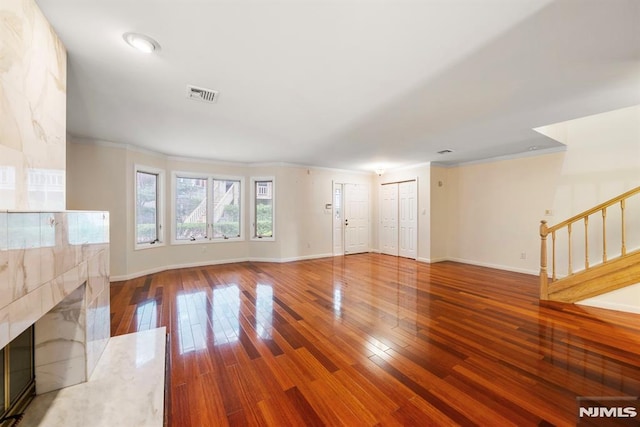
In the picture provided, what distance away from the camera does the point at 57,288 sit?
1.35 m

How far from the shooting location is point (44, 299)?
3.91 feet

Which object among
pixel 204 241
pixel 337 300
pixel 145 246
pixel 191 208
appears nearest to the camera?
pixel 337 300

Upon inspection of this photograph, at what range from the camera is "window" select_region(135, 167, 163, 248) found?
4.82 m

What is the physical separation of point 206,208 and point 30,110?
4.47 m

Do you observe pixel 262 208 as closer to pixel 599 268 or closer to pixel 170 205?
pixel 170 205

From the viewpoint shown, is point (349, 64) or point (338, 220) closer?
point (349, 64)

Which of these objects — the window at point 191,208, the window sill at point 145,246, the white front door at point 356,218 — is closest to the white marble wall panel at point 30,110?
the window sill at point 145,246

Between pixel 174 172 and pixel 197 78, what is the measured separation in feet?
12.2

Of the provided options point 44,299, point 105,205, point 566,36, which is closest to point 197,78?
point 44,299

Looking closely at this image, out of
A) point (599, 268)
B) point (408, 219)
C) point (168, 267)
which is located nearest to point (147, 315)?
point (168, 267)

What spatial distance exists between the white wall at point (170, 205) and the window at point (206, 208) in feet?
0.56

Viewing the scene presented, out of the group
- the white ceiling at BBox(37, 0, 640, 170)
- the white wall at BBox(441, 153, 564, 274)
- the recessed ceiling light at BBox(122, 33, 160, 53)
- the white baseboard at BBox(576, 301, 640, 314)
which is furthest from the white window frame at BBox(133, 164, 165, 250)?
the white baseboard at BBox(576, 301, 640, 314)

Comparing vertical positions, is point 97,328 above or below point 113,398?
above

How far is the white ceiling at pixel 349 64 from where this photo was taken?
1.57 m
